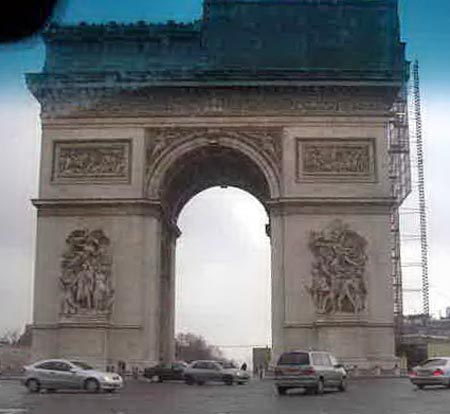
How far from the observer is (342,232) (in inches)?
1249

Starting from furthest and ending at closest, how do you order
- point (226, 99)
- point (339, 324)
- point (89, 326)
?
point (226, 99)
point (89, 326)
point (339, 324)

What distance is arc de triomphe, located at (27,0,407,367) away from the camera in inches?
1227

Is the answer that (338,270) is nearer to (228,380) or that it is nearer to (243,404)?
(228,380)

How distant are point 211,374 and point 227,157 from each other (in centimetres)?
911

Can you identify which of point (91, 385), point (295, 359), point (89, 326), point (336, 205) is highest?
point (336, 205)

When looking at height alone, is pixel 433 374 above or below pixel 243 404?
above

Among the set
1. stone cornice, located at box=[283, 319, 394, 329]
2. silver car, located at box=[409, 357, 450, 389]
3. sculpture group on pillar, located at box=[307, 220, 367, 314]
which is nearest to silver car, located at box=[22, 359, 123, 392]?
silver car, located at box=[409, 357, 450, 389]

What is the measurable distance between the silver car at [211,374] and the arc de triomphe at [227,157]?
5.63 ft

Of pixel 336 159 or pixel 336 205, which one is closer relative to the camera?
pixel 336 205

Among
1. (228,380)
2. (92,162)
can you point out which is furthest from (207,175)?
(228,380)

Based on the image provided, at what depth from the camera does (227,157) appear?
113 feet

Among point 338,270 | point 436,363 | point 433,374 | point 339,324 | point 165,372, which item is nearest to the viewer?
point 433,374

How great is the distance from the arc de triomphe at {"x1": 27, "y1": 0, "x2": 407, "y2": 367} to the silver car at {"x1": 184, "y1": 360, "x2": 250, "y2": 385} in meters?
1.72

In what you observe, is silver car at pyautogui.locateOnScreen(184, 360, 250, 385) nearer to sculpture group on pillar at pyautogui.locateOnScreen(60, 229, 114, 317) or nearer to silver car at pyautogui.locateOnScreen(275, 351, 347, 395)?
sculpture group on pillar at pyautogui.locateOnScreen(60, 229, 114, 317)
